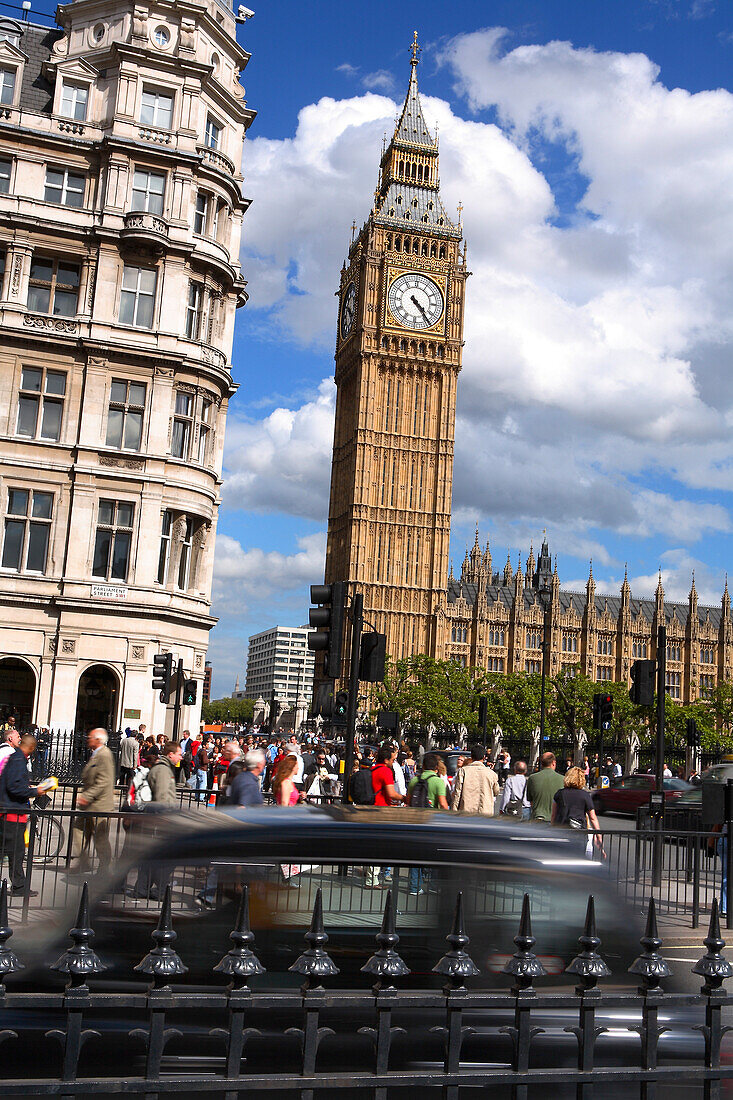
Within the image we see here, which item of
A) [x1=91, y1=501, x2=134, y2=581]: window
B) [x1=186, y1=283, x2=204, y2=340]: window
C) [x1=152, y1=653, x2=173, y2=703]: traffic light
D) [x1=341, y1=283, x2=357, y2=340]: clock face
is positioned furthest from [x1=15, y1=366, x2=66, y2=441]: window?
[x1=341, y1=283, x2=357, y2=340]: clock face

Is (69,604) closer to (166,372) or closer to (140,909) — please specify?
(166,372)

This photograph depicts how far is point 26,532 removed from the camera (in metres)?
26.0

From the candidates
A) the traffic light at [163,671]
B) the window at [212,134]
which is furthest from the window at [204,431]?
the window at [212,134]

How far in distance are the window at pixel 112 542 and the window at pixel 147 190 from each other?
7.85 m

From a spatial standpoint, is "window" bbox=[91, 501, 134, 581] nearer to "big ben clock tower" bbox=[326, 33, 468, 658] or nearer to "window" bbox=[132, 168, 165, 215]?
"window" bbox=[132, 168, 165, 215]

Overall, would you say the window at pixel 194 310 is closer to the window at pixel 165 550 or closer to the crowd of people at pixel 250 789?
the window at pixel 165 550

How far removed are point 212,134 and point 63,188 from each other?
470cm

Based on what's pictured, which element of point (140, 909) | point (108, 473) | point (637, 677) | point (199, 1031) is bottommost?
point (199, 1031)

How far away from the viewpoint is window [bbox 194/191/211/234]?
2848 centimetres

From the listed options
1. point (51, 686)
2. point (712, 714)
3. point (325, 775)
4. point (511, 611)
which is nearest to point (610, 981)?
point (325, 775)

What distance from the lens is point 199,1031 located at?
4316 mm

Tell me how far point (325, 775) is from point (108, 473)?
983 centimetres

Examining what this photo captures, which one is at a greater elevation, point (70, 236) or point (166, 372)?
point (70, 236)

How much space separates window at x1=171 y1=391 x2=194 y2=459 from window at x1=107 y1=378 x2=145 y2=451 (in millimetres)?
970
